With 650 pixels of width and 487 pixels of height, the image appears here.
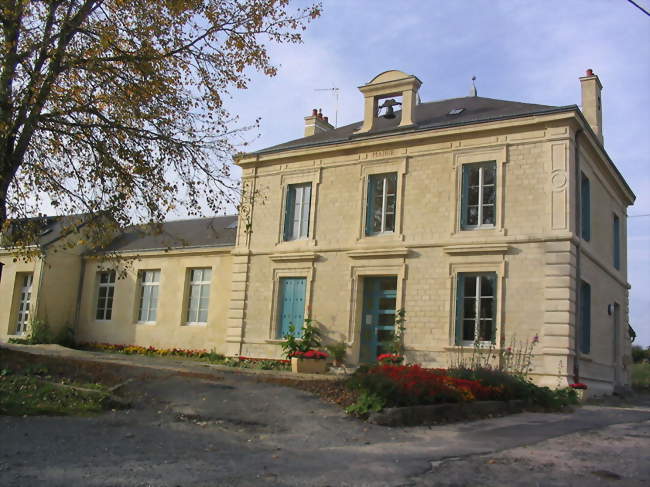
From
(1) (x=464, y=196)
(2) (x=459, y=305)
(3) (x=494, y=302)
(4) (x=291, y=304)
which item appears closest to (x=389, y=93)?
(1) (x=464, y=196)

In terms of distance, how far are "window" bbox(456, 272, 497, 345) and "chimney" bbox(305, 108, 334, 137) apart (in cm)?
845

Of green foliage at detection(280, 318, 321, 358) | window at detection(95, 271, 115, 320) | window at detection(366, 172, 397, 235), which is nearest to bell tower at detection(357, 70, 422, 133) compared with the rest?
window at detection(366, 172, 397, 235)

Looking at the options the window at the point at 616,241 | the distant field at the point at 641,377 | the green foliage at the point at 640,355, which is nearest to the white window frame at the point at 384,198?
the window at the point at 616,241

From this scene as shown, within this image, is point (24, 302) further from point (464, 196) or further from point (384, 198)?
point (464, 196)

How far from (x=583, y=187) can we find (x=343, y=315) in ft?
22.1

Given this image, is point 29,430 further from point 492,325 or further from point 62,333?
point 62,333

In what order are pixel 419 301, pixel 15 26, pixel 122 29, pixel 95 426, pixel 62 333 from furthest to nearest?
pixel 62 333
pixel 419 301
pixel 122 29
pixel 15 26
pixel 95 426

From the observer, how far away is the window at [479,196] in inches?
603

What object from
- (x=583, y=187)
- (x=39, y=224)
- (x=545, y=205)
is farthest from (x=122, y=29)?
(x=583, y=187)

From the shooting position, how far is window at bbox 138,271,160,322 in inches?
857

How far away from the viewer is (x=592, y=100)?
1744 centimetres

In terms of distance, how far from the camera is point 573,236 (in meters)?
14.1

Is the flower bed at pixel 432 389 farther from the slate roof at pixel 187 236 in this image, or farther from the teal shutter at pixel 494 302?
the slate roof at pixel 187 236

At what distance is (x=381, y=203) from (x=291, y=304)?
3682mm
